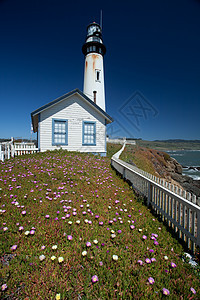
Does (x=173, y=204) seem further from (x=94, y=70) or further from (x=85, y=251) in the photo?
(x=94, y=70)

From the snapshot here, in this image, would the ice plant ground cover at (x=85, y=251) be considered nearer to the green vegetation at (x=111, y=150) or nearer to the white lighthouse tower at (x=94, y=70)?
the green vegetation at (x=111, y=150)

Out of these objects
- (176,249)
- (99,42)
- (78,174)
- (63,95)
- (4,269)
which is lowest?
(176,249)

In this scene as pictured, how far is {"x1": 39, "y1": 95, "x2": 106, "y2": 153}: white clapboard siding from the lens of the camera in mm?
11766

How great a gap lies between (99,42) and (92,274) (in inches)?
A: 1042

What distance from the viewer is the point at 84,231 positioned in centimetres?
300

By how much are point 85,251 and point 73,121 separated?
11.1 metres

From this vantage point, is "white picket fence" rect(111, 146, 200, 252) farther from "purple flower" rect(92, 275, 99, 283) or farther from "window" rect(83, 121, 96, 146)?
"window" rect(83, 121, 96, 146)

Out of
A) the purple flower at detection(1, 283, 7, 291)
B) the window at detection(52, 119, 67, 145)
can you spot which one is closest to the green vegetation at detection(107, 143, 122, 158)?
the window at detection(52, 119, 67, 145)

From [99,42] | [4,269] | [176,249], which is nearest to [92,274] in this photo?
[4,269]

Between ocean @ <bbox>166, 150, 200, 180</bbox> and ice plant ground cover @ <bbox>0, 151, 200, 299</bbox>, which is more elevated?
ice plant ground cover @ <bbox>0, 151, 200, 299</bbox>

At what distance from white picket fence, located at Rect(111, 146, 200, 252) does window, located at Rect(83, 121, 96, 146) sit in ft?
25.9

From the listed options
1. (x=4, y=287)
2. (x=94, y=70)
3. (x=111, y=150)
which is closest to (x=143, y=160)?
(x=111, y=150)

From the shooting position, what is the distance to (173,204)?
3.45 metres

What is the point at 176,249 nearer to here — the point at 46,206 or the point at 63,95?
the point at 46,206
